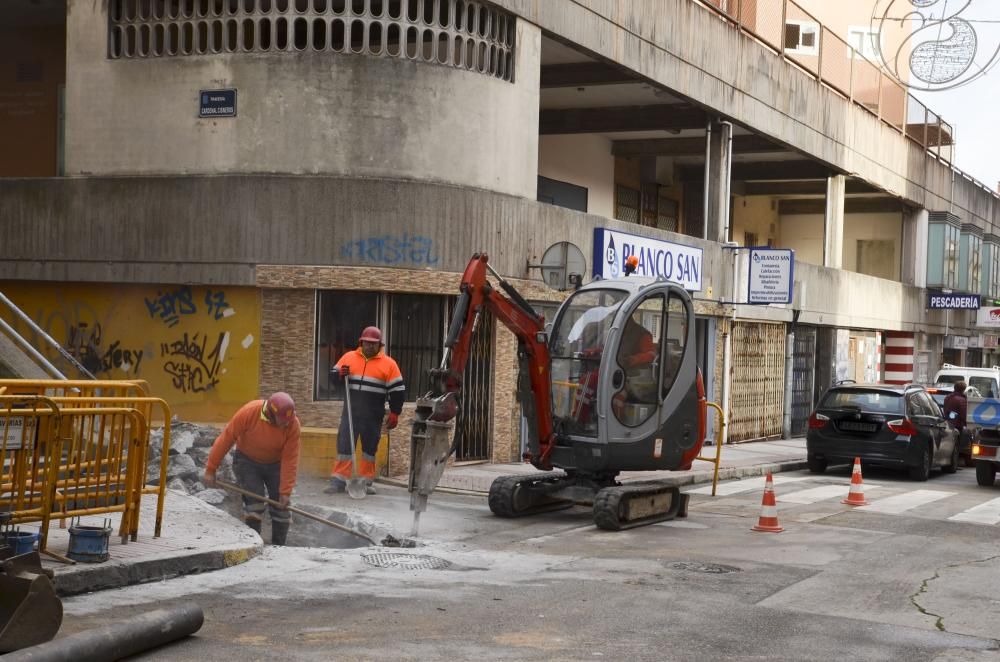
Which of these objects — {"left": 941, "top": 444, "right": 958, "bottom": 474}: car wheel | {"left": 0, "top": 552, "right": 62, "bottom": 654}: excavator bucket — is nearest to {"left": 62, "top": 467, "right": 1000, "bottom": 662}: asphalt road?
{"left": 0, "top": 552, "right": 62, "bottom": 654}: excavator bucket

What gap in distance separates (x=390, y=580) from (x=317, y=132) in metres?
8.47

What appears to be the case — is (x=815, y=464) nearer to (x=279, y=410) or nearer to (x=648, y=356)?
(x=648, y=356)

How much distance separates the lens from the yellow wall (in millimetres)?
16219

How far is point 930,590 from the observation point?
952 centimetres

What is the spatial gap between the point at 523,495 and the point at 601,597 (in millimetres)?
4317

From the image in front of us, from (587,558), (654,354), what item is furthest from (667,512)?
(587,558)

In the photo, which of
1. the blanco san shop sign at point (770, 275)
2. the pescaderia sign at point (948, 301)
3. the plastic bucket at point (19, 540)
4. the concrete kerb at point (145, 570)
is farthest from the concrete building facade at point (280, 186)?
the pescaderia sign at point (948, 301)

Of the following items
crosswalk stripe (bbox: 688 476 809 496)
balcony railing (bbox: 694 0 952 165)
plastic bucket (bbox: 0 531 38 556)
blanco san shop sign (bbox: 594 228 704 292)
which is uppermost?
balcony railing (bbox: 694 0 952 165)

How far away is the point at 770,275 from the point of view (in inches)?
968

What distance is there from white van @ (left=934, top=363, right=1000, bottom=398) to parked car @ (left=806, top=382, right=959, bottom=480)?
16.3 ft

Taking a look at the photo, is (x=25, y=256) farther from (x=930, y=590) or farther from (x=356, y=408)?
(x=930, y=590)

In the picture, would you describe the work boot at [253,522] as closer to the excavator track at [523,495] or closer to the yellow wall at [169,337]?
the excavator track at [523,495]

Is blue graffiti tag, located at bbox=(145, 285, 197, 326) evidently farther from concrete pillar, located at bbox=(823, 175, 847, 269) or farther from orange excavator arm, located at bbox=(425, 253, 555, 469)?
concrete pillar, located at bbox=(823, 175, 847, 269)

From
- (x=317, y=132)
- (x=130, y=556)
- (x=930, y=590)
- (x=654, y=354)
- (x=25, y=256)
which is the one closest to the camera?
(x=130, y=556)
